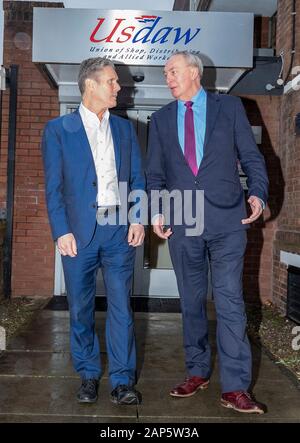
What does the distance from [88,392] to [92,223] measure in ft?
3.38

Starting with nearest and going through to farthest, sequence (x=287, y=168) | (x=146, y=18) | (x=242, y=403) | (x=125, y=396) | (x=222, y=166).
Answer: (x=242, y=403), (x=125, y=396), (x=222, y=166), (x=146, y=18), (x=287, y=168)

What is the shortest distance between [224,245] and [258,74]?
414cm

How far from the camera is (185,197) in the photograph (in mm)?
3160

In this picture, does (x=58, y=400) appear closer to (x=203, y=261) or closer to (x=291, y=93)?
(x=203, y=261)

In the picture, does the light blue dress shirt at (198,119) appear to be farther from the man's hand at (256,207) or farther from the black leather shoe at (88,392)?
the black leather shoe at (88,392)

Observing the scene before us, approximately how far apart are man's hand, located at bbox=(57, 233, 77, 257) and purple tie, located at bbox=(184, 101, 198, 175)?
2.81 ft

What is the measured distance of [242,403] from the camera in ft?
9.59

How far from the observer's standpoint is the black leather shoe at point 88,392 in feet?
10.1

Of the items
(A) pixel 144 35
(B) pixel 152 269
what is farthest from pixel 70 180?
(B) pixel 152 269

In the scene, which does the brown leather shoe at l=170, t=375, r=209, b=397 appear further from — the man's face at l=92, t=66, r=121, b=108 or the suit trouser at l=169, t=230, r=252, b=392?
the man's face at l=92, t=66, r=121, b=108

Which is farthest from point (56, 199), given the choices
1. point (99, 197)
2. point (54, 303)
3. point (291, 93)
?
point (291, 93)

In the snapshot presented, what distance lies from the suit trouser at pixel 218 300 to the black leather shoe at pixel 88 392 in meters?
0.64

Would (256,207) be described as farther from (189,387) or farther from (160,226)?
(189,387)
